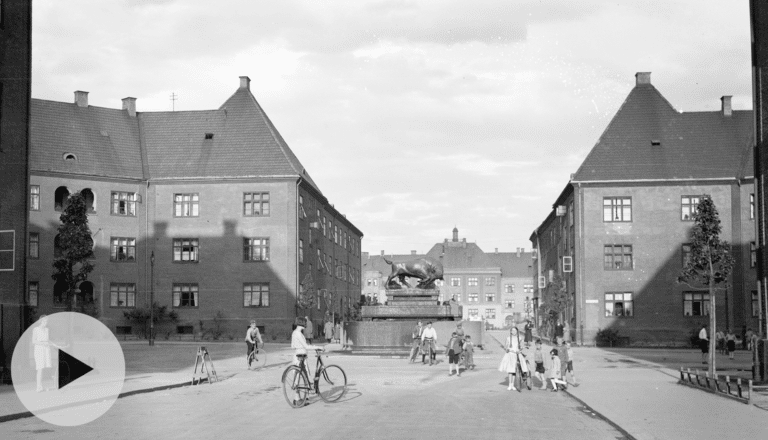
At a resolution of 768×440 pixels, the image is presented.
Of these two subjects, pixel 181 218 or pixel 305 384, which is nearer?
pixel 305 384

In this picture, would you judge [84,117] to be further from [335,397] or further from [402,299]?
[335,397]

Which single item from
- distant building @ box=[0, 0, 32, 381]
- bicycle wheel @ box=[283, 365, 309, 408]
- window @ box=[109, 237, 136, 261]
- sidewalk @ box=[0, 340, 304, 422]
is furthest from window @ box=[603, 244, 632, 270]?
bicycle wheel @ box=[283, 365, 309, 408]

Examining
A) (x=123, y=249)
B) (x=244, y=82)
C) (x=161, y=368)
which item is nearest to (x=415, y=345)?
(x=161, y=368)

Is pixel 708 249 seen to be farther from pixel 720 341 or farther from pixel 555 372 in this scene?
pixel 720 341

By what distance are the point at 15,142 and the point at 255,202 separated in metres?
35.2

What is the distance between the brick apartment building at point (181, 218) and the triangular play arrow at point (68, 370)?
32.7 m

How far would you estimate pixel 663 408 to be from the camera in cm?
1811

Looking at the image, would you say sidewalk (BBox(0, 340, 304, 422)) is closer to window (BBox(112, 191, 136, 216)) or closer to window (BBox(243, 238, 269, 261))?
window (BBox(243, 238, 269, 261))

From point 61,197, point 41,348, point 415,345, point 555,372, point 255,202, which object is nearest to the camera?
point 41,348

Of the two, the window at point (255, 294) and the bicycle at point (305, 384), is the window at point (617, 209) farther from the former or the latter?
the bicycle at point (305, 384)

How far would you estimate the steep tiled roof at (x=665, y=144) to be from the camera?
57.7 meters

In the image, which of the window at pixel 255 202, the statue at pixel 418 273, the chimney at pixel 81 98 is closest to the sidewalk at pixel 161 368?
the statue at pixel 418 273

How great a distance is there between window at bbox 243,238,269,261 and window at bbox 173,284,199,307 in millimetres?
4156

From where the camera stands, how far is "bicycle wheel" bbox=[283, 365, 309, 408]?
18.3 m
